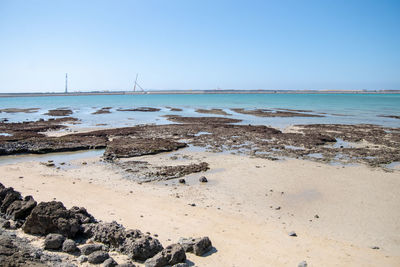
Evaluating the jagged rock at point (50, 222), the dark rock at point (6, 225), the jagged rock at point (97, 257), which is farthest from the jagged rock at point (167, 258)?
the dark rock at point (6, 225)

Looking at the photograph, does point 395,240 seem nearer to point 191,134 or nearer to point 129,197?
point 129,197

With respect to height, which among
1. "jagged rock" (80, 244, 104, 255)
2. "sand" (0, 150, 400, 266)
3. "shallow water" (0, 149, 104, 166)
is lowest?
"shallow water" (0, 149, 104, 166)

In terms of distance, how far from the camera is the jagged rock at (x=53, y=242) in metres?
6.36

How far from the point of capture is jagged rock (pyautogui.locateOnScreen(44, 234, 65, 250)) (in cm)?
636

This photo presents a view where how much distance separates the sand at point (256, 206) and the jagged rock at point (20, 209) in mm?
1667

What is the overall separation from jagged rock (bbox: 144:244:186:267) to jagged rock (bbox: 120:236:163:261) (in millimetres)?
238

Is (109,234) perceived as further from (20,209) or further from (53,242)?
(20,209)

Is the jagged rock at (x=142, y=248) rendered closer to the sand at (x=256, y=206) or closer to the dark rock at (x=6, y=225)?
the sand at (x=256, y=206)

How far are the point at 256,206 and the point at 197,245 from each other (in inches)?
151

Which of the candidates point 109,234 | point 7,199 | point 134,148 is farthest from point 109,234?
point 134,148

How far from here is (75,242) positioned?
21.7ft

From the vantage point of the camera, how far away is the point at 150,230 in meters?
7.71

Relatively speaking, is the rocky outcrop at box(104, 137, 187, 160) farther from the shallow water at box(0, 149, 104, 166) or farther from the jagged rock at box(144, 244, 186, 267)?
the jagged rock at box(144, 244, 186, 267)

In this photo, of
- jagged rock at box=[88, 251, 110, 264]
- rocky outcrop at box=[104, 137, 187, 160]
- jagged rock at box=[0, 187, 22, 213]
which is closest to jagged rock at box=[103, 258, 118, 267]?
jagged rock at box=[88, 251, 110, 264]
